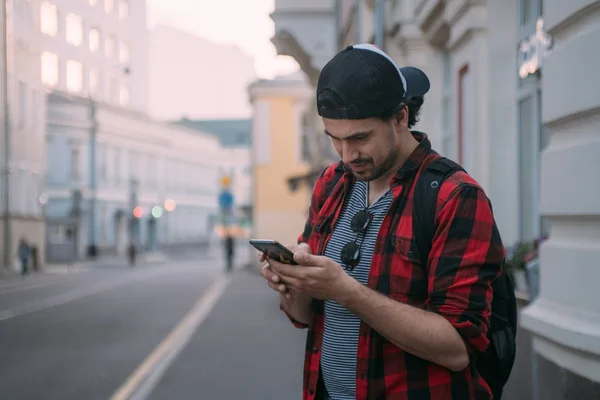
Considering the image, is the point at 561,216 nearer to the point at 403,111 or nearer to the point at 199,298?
the point at 403,111

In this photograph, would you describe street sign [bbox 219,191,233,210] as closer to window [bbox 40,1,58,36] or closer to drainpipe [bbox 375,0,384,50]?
drainpipe [bbox 375,0,384,50]

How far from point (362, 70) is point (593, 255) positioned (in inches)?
91.6

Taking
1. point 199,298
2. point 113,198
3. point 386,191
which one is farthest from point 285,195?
point 386,191

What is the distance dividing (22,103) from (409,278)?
3866 mm

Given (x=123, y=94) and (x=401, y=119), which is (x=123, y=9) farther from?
(x=401, y=119)

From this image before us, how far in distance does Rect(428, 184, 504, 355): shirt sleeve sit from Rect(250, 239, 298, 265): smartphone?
34 centimetres

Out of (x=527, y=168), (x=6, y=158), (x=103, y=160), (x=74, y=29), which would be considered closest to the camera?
A: (x=6, y=158)

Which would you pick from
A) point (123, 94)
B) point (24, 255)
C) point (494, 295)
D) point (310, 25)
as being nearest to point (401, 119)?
point (494, 295)

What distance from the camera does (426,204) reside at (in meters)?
2.20

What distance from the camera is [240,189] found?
8394 cm

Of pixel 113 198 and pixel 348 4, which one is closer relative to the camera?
pixel 113 198

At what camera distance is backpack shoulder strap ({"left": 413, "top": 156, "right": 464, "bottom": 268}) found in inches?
86.3

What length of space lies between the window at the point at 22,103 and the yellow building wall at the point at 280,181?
34.6 metres

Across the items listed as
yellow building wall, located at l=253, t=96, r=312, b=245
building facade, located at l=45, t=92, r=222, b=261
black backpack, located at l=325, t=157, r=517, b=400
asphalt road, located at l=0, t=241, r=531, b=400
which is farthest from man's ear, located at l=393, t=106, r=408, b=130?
yellow building wall, located at l=253, t=96, r=312, b=245
